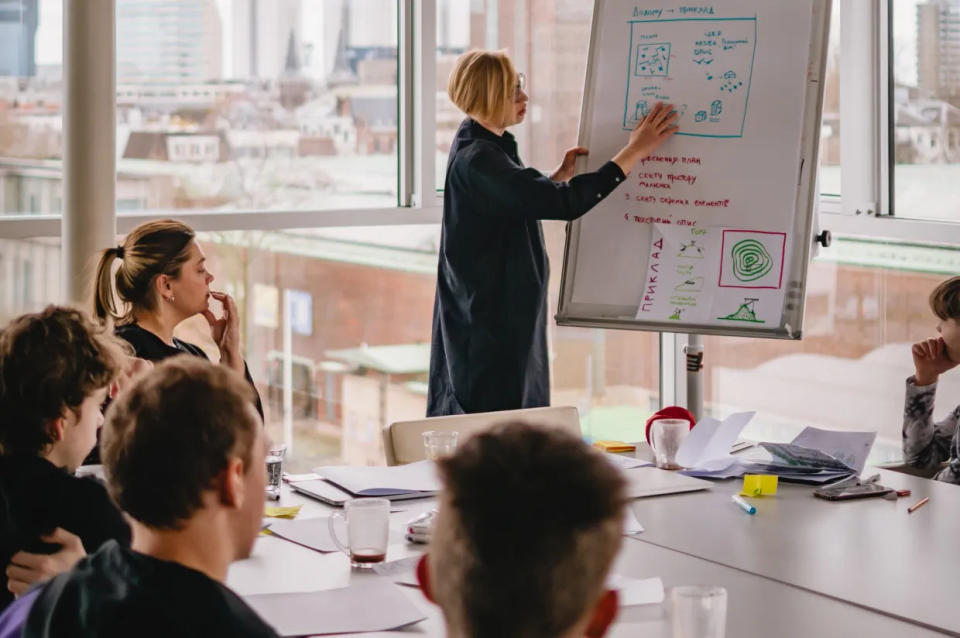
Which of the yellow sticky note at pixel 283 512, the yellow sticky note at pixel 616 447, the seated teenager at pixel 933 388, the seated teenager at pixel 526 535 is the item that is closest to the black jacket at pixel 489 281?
the yellow sticky note at pixel 616 447

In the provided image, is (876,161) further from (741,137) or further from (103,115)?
(103,115)

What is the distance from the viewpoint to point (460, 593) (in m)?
0.89

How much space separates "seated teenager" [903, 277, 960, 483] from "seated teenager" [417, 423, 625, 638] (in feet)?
7.27

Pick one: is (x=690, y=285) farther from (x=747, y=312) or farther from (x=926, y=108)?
(x=926, y=108)

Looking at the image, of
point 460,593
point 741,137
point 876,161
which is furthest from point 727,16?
point 460,593

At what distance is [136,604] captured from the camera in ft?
3.71

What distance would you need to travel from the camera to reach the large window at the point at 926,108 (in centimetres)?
369

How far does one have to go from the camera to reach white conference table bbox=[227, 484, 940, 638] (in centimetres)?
151

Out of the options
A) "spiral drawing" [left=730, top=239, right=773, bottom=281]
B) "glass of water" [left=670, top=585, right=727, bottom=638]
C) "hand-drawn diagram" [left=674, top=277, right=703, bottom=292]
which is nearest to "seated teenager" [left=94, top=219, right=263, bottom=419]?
"hand-drawn diagram" [left=674, top=277, right=703, bottom=292]

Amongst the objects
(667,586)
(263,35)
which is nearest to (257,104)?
(263,35)

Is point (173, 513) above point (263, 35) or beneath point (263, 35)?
beneath

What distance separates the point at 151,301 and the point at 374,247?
1.65m

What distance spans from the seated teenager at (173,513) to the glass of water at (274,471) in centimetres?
84

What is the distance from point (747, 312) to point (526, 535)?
2348mm
